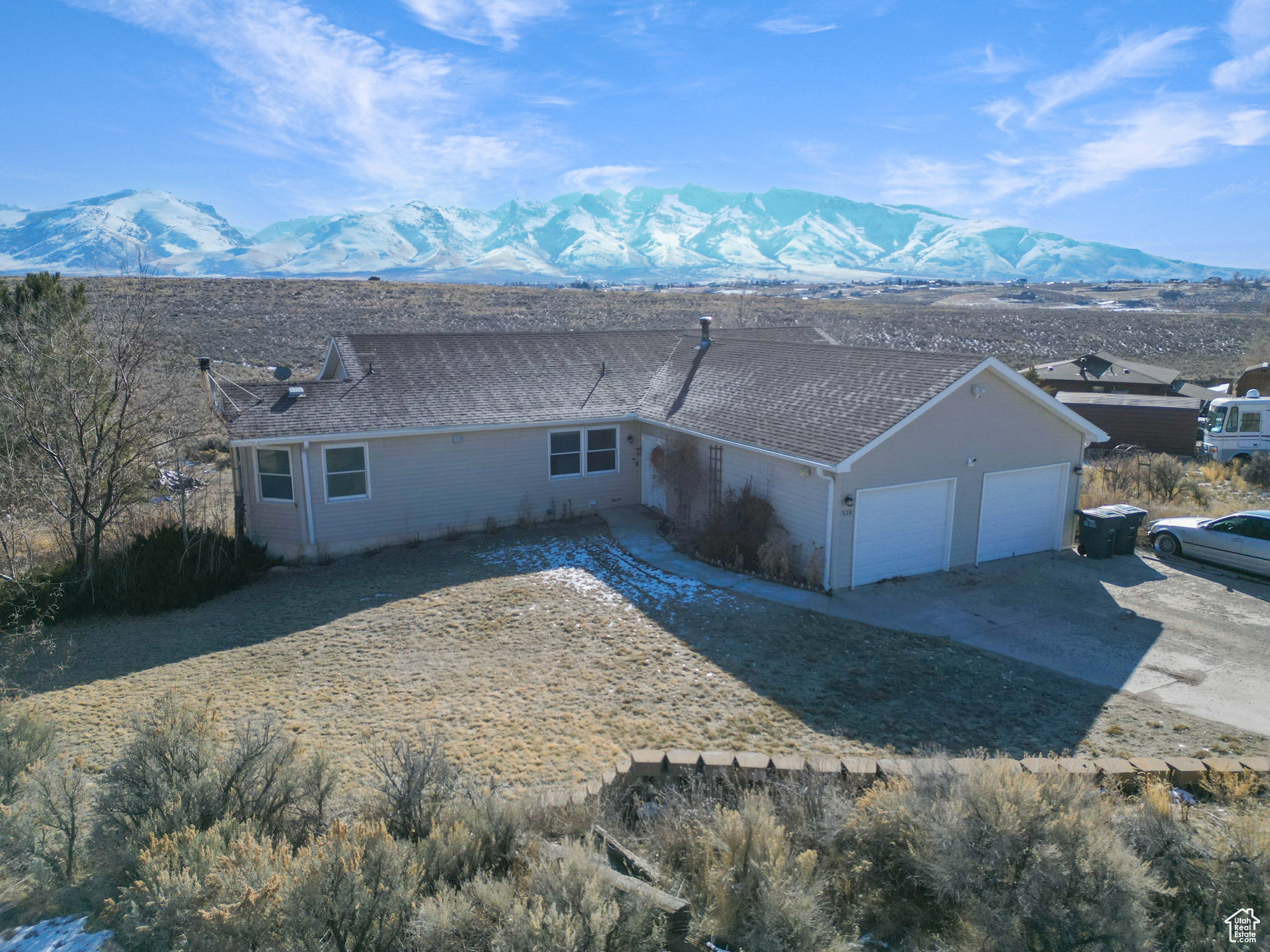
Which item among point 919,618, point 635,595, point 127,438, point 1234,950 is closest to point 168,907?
point 1234,950

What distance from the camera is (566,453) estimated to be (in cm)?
1783

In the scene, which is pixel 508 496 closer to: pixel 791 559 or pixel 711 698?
pixel 791 559

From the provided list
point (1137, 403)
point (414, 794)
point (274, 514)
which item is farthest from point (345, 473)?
point (1137, 403)

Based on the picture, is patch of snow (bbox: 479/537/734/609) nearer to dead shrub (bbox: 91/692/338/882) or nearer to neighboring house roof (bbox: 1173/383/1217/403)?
dead shrub (bbox: 91/692/338/882)

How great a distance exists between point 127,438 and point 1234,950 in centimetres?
1599

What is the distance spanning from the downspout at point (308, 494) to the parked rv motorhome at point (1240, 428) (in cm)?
2666

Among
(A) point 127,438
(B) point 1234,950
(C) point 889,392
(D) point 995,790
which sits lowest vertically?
(B) point 1234,950

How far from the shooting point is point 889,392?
44.9 ft

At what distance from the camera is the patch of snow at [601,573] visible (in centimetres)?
1263

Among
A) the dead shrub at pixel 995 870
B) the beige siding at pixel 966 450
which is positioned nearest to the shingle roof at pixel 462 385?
the beige siding at pixel 966 450

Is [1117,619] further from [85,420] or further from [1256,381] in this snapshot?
[1256,381]

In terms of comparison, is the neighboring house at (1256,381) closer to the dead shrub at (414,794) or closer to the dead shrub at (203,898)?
the dead shrub at (414,794)

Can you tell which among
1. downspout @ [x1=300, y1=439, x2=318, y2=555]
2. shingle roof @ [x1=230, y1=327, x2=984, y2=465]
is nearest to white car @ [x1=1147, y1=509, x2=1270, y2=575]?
shingle roof @ [x1=230, y1=327, x2=984, y2=465]

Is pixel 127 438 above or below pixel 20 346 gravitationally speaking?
below
